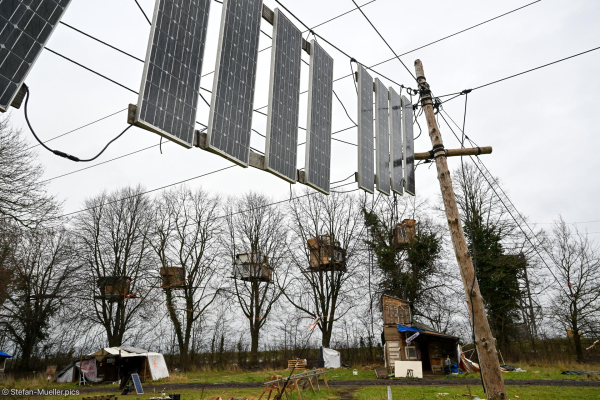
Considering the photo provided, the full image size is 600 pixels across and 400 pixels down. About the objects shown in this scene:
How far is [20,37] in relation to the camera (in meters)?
4.86

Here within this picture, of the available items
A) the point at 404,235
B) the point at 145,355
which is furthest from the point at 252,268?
the point at 404,235

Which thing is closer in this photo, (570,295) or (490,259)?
(570,295)

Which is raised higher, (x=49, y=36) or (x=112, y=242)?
(x=112, y=242)

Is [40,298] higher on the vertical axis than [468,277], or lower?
higher

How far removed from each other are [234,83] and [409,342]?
22788mm

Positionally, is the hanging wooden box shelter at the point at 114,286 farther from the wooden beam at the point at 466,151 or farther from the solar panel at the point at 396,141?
the wooden beam at the point at 466,151

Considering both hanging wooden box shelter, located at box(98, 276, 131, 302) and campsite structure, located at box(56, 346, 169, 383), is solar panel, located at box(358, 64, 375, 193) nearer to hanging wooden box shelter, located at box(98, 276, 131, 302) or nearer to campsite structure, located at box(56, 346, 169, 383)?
campsite structure, located at box(56, 346, 169, 383)

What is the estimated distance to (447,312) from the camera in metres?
31.2

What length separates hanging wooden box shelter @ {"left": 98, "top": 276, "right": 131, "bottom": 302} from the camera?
30.0m

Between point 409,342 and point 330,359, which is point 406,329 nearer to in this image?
point 409,342

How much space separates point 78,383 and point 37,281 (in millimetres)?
9371

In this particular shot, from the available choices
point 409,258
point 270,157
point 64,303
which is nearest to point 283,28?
point 270,157

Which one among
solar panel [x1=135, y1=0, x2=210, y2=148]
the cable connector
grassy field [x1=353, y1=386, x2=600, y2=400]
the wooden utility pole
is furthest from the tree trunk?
the cable connector

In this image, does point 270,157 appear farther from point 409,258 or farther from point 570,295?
point 570,295
